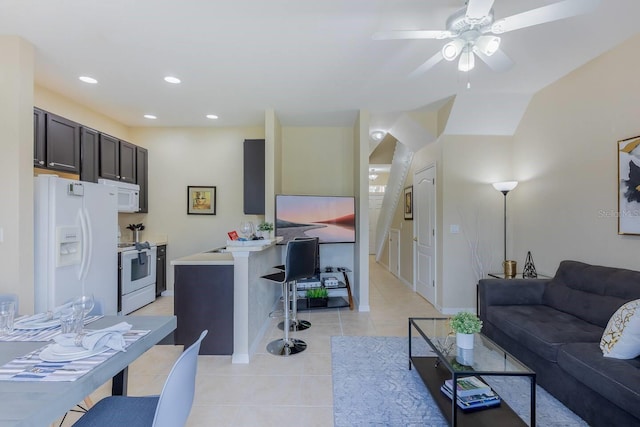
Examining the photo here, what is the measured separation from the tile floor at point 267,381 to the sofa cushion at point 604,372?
162 cm

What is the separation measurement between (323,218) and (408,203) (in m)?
2.11

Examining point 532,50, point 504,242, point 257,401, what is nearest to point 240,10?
point 532,50

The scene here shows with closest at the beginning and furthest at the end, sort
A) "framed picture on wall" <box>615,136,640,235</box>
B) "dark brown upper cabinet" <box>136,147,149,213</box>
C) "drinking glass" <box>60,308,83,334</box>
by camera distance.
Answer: "drinking glass" <box>60,308,83,334</box> → "framed picture on wall" <box>615,136,640,235</box> → "dark brown upper cabinet" <box>136,147,149,213</box>

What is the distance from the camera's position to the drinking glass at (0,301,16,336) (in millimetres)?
1328

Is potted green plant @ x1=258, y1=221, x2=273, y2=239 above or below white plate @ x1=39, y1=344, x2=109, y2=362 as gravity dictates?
above

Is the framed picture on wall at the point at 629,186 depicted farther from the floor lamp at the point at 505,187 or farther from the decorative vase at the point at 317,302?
the decorative vase at the point at 317,302

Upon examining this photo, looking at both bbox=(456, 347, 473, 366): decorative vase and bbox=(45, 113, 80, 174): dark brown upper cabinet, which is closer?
bbox=(456, 347, 473, 366): decorative vase

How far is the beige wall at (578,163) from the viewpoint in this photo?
8.56 feet

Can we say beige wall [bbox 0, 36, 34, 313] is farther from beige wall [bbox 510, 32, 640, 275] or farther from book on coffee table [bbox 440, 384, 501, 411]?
beige wall [bbox 510, 32, 640, 275]

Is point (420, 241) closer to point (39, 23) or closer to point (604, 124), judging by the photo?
point (604, 124)

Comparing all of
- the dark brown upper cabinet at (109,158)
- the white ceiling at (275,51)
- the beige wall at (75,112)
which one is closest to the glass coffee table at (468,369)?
the white ceiling at (275,51)

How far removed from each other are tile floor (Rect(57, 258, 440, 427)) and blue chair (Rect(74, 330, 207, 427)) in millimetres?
858

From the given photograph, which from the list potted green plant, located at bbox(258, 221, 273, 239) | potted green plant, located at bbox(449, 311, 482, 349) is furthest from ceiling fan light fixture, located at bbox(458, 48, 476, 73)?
potted green plant, located at bbox(258, 221, 273, 239)

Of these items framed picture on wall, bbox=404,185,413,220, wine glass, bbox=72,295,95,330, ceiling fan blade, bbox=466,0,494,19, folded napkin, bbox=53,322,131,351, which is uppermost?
ceiling fan blade, bbox=466,0,494,19
